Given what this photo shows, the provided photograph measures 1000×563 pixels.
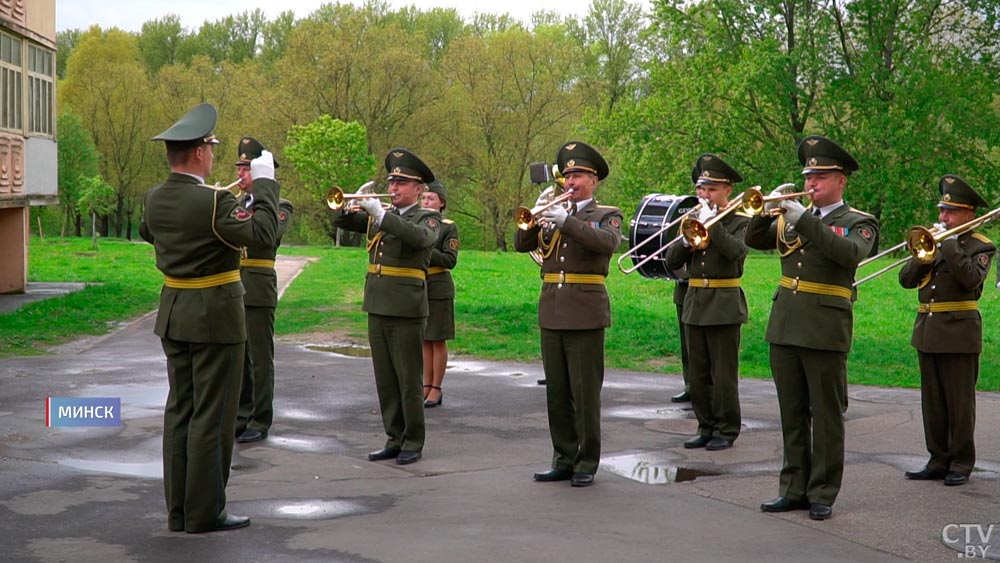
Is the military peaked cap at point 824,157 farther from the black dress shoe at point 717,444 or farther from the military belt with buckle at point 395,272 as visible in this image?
the military belt with buckle at point 395,272

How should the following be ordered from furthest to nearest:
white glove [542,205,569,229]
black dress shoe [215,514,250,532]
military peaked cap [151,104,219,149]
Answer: white glove [542,205,569,229], black dress shoe [215,514,250,532], military peaked cap [151,104,219,149]

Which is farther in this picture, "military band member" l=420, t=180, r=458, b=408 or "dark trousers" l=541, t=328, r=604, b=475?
"military band member" l=420, t=180, r=458, b=408

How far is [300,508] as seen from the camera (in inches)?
283

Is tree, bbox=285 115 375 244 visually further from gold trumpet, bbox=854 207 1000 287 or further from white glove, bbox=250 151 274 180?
white glove, bbox=250 151 274 180

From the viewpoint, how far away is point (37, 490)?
24.7ft

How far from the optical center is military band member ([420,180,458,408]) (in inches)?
442

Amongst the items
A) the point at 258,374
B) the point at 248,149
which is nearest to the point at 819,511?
the point at 258,374

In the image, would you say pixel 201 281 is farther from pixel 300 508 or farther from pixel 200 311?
pixel 300 508

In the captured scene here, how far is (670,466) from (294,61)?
52403 millimetres

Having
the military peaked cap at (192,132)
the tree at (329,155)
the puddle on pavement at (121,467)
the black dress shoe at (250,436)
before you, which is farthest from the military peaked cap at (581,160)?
the tree at (329,155)

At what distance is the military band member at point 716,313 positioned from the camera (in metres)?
9.60

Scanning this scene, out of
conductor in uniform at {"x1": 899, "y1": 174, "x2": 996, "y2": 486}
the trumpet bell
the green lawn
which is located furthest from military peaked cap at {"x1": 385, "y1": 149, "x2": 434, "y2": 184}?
the green lawn

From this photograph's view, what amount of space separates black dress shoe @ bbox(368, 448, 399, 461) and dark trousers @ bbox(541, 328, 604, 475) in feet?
4.45

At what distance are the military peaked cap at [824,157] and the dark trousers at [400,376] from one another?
10.5 ft
